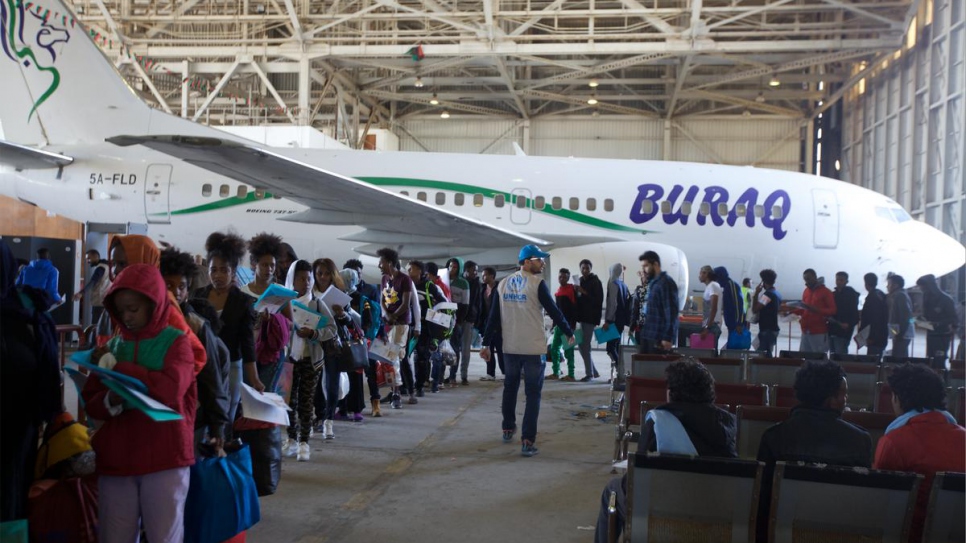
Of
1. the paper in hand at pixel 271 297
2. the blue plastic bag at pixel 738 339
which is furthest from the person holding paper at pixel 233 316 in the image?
the blue plastic bag at pixel 738 339

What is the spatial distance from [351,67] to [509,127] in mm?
8057

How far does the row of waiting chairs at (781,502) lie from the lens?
2465 millimetres

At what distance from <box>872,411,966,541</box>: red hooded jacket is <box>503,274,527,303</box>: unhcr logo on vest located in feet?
11.5

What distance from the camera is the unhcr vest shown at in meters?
6.23

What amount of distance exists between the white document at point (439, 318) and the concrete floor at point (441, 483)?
111 cm

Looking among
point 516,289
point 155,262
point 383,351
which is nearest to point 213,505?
point 155,262

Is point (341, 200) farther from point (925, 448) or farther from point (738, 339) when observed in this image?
point (925, 448)

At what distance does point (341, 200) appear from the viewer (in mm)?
12164

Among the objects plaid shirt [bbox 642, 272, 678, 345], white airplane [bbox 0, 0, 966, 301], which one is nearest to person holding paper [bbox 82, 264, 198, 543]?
plaid shirt [bbox 642, 272, 678, 345]

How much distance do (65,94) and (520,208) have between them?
9275 mm

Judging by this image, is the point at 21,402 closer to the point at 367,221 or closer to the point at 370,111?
the point at 367,221

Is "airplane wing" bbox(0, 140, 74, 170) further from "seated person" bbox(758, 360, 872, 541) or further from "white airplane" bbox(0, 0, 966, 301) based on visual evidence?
"seated person" bbox(758, 360, 872, 541)

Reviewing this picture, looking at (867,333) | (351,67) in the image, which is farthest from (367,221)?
(351,67)

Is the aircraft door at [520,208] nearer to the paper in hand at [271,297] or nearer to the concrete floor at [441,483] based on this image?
the concrete floor at [441,483]
